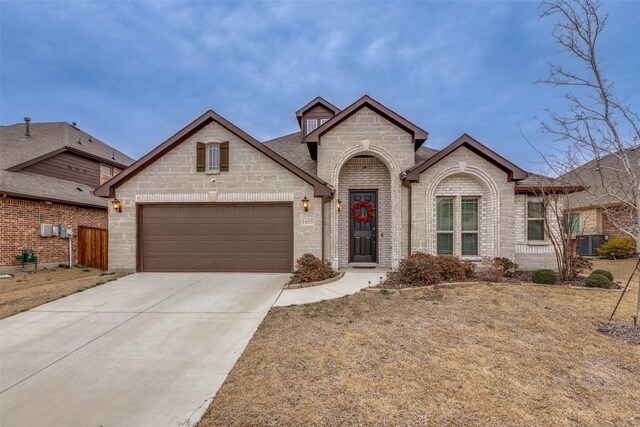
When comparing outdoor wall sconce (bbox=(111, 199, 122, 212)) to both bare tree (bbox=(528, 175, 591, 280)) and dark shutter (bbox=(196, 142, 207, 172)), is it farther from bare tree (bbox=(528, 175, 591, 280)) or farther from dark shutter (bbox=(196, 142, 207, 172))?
bare tree (bbox=(528, 175, 591, 280))

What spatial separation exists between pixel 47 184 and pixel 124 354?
1397cm

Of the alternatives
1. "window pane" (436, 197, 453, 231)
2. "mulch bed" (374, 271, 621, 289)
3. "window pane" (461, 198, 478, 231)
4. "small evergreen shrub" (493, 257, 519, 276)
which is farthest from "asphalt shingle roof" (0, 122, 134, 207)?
"small evergreen shrub" (493, 257, 519, 276)

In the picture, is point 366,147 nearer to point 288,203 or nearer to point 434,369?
point 288,203

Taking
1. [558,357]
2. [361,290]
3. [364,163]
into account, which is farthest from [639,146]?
[364,163]

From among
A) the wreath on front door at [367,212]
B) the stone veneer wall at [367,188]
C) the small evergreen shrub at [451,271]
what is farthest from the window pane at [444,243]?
the wreath on front door at [367,212]

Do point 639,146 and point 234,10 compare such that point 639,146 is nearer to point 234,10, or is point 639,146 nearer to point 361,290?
point 361,290

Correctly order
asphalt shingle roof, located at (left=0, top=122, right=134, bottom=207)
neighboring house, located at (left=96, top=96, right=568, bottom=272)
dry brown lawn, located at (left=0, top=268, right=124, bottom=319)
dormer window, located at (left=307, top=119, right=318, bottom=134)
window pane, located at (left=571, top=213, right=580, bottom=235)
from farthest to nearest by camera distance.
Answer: dormer window, located at (left=307, top=119, right=318, bottom=134)
asphalt shingle roof, located at (left=0, top=122, right=134, bottom=207)
neighboring house, located at (left=96, top=96, right=568, bottom=272)
window pane, located at (left=571, top=213, right=580, bottom=235)
dry brown lawn, located at (left=0, top=268, right=124, bottom=319)

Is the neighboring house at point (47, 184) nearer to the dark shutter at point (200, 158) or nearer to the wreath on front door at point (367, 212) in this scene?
the dark shutter at point (200, 158)

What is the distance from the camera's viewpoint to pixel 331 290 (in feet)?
25.8

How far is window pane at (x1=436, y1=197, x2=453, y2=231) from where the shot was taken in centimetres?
1046

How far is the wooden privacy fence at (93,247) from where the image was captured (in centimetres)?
1253

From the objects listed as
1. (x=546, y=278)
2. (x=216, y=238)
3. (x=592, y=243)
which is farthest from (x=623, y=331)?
(x=592, y=243)

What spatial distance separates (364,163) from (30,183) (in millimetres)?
14129

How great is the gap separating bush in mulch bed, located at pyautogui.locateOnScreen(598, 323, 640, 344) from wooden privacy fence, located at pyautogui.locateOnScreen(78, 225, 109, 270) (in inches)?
597
